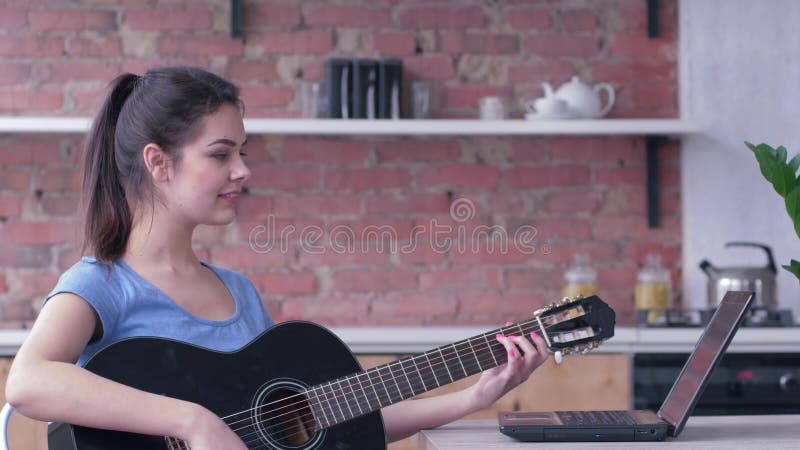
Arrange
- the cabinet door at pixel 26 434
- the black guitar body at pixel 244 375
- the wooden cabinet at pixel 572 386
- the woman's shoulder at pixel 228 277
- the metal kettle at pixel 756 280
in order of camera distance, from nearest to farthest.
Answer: the black guitar body at pixel 244 375 → the woman's shoulder at pixel 228 277 → the cabinet door at pixel 26 434 → the wooden cabinet at pixel 572 386 → the metal kettle at pixel 756 280

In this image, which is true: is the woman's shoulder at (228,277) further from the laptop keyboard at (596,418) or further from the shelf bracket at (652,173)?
the shelf bracket at (652,173)

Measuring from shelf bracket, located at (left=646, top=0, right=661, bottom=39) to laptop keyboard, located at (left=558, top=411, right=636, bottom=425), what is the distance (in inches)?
85.1

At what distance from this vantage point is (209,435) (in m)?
1.34

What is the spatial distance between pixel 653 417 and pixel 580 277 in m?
1.85

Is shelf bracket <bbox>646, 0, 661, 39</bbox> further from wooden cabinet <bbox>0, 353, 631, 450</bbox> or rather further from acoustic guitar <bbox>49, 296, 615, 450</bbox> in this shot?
acoustic guitar <bbox>49, 296, 615, 450</bbox>

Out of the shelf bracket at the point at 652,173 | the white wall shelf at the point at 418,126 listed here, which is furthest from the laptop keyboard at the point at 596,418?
the shelf bracket at the point at 652,173

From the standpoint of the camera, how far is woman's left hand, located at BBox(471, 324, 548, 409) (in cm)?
147

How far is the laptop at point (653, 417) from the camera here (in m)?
1.38

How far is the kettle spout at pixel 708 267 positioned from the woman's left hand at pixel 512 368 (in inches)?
69.9

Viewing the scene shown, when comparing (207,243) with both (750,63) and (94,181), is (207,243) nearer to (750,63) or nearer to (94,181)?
(94,181)

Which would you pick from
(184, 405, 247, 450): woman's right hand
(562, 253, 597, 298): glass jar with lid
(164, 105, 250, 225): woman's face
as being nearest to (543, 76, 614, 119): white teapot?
(562, 253, 597, 298): glass jar with lid

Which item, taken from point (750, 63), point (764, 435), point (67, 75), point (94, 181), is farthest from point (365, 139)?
point (764, 435)

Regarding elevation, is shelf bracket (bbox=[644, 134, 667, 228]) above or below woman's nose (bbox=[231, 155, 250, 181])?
above

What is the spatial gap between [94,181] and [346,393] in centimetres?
55
